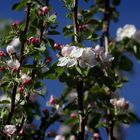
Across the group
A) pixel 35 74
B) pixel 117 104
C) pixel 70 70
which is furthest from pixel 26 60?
pixel 117 104

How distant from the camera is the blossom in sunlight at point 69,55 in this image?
3.29 metres

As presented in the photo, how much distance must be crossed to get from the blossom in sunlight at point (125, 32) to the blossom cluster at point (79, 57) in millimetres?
1666

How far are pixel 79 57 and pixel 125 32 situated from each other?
1.80 metres

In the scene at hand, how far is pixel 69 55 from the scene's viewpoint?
3289mm

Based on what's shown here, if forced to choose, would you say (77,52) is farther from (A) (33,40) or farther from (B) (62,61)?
(A) (33,40)

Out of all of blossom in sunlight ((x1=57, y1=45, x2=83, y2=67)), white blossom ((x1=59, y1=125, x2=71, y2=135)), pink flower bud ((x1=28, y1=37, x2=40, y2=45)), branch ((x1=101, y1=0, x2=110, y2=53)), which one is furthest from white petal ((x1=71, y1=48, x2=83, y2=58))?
branch ((x1=101, y1=0, x2=110, y2=53))

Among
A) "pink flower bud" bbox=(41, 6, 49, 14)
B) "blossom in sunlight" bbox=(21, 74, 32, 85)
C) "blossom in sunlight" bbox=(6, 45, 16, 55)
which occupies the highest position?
"pink flower bud" bbox=(41, 6, 49, 14)

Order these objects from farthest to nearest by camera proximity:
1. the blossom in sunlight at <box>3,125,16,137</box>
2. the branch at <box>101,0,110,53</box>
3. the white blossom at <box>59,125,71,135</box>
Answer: the branch at <box>101,0,110,53</box> → the white blossom at <box>59,125,71,135</box> → the blossom in sunlight at <box>3,125,16,137</box>

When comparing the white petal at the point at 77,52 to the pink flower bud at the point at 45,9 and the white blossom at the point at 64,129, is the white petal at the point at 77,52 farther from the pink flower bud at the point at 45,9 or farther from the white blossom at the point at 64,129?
the white blossom at the point at 64,129

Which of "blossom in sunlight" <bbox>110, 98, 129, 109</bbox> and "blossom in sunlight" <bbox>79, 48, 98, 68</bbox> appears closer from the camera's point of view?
"blossom in sunlight" <bbox>79, 48, 98, 68</bbox>

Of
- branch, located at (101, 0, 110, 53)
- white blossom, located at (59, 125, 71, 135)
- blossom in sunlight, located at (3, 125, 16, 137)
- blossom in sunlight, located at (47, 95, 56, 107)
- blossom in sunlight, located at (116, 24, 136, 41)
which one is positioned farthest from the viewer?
blossom in sunlight, located at (116, 24, 136, 41)

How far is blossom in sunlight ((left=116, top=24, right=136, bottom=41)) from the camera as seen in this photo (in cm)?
505

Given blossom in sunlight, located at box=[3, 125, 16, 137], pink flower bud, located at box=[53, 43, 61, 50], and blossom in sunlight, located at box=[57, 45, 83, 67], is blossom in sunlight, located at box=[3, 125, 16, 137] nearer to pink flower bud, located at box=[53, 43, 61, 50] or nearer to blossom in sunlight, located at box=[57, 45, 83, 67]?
blossom in sunlight, located at box=[57, 45, 83, 67]

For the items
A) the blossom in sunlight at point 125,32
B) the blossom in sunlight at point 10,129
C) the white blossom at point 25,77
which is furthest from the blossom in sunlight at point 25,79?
the blossom in sunlight at point 125,32
